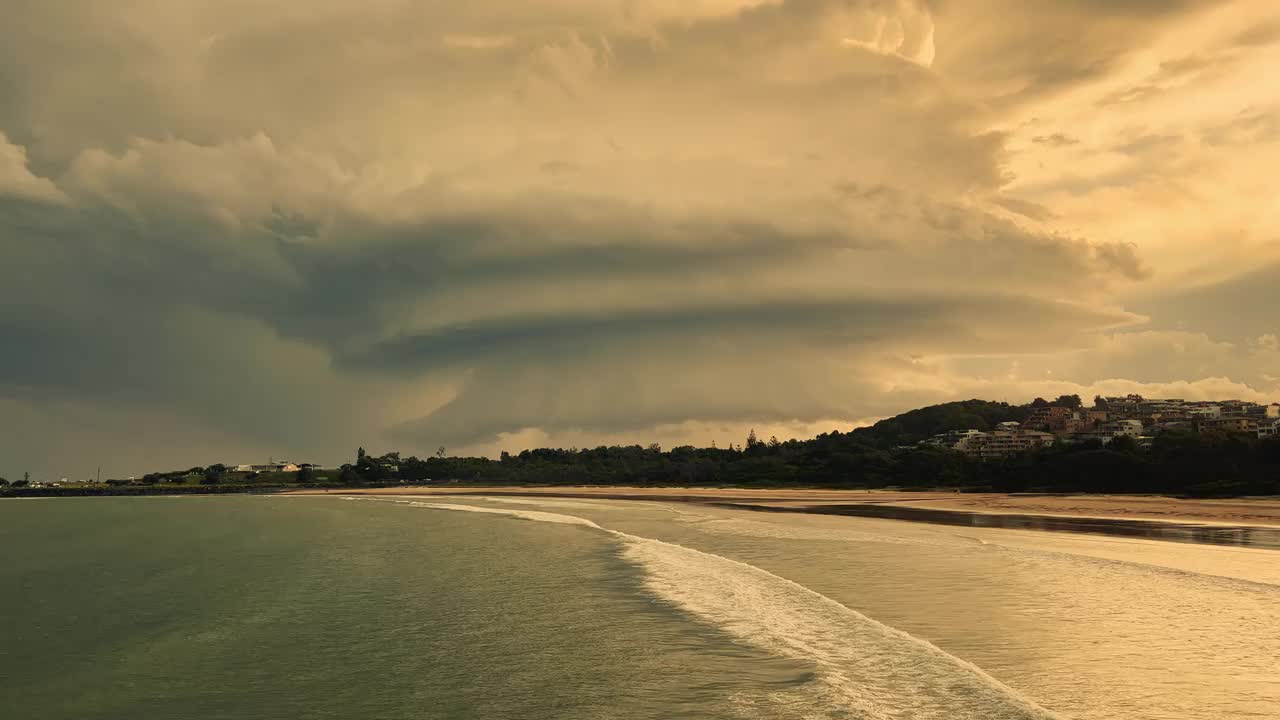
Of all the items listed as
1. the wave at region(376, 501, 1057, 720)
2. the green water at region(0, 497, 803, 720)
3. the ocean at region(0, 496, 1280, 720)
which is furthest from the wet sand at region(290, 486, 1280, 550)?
the green water at region(0, 497, 803, 720)

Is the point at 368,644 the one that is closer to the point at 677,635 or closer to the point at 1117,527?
the point at 677,635

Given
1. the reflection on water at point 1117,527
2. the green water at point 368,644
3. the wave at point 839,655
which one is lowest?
the green water at point 368,644

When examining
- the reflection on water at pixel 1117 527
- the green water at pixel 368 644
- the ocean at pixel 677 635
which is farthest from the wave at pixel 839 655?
the reflection on water at pixel 1117 527

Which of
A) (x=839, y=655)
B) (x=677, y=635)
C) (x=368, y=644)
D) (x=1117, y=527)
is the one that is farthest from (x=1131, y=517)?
(x=368, y=644)

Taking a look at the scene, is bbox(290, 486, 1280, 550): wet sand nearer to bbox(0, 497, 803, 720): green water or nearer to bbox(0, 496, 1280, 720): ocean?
bbox(0, 496, 1280, 720): ocean

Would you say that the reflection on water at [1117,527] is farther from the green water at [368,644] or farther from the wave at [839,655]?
the green water at [368,644]

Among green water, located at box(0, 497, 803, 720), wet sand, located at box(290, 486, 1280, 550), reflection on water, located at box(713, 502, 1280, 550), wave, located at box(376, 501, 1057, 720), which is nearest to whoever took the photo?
wave, located at box(376, 501, 1057, 720)

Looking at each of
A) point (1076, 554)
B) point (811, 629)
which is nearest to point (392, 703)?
point (811, 629)
